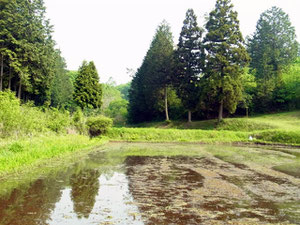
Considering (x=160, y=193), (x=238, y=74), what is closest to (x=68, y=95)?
(x=238, y=74)

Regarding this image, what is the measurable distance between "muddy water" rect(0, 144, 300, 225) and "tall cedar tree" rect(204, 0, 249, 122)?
791 inches

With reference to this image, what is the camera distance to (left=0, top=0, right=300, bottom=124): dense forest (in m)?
29.6

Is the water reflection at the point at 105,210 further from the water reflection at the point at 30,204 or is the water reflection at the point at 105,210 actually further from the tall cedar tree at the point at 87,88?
the tall cedar tree at the point at 87,88

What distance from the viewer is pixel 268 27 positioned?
138ft

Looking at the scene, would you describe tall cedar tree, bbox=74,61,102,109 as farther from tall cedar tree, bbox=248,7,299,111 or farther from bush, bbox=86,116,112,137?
tall cedar tree, bbox=248,7,299,111

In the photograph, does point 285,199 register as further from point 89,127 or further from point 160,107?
point 160,107

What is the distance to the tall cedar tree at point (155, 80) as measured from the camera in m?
38.8

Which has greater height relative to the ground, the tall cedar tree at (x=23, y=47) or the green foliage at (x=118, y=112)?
the tall cedar tree at (x=23, y=47)

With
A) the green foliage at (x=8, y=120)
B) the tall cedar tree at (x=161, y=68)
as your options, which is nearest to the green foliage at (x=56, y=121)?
the green foliage at (x=8, y=120)

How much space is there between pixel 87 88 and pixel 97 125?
15379 millimetres

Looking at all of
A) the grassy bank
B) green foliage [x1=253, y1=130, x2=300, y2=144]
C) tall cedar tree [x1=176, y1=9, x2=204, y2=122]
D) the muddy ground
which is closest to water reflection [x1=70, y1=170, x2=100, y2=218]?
the muddy ground

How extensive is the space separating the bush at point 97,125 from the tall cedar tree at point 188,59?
12509 mm

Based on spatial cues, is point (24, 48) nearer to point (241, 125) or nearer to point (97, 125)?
point (97, 125)

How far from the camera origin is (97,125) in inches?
1002
